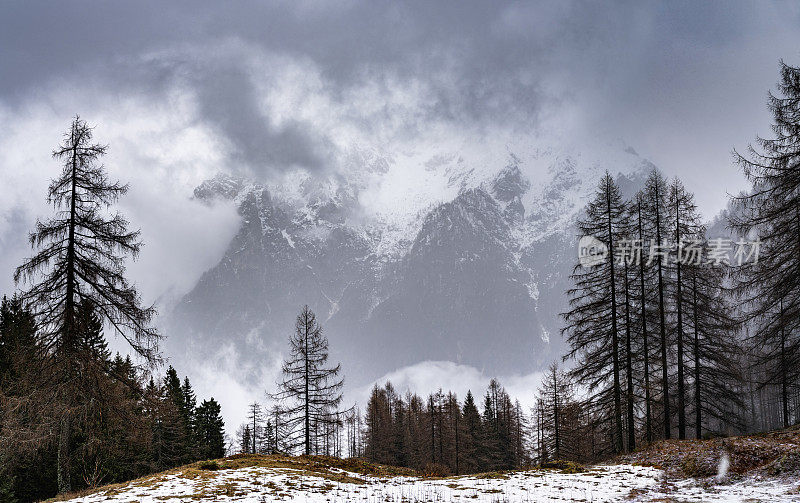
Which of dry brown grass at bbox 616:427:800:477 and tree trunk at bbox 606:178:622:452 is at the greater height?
tree trunk at bbox 606:178:622:452

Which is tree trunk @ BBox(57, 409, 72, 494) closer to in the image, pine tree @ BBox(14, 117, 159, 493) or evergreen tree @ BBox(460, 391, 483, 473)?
pine tree @ BBox(14, 117, 159, 493)

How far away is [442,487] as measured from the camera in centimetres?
1450

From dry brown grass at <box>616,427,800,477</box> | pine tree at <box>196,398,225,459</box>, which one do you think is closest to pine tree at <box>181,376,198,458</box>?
pine tree at <box>196,398,225,459</box>

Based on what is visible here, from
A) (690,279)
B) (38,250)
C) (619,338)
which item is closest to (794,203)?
(690,279)

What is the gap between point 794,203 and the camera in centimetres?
1706

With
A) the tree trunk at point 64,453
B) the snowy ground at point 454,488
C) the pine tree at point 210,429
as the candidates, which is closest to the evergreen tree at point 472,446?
the pine tree at point 210,429

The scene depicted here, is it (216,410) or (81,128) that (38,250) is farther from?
(216,410)

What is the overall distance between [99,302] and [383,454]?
158ft

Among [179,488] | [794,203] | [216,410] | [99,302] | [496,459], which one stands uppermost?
[794,203]

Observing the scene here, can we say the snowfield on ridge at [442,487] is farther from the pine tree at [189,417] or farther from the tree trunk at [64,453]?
the pine tree at [189,417]

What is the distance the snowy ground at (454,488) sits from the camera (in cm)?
1130

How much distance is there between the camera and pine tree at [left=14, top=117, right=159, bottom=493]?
15203mm

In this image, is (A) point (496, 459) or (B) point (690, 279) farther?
(A) point (496, 459)

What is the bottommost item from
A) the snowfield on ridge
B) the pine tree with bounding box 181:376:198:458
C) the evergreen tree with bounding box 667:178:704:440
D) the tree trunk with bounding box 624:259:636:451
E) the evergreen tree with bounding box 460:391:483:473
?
the evergreen tree with bounding box 460:391:483:473
